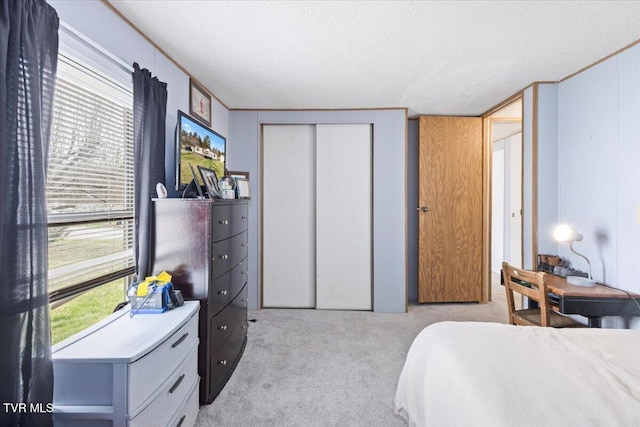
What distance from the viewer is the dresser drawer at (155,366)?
1.18m

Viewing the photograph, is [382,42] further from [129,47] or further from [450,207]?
[450,207]

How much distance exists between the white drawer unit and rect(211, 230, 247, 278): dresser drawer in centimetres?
49

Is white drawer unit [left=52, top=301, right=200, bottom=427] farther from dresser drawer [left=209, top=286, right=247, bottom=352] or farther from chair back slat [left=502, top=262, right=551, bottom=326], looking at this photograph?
chair back slat [left=502, top=262, right=551, bottom=326]

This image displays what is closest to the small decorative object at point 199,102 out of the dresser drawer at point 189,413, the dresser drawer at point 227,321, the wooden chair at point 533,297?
the dresser drawer at point 227,321

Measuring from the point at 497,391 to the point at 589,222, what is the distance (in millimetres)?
2207

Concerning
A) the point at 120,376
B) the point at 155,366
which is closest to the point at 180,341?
the point at 155,366

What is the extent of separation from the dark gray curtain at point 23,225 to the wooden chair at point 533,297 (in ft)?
8.72

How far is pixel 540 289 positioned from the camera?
1.86 metres

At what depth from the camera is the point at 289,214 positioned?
3594mm

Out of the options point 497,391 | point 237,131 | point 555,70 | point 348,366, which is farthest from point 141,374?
point 555,70

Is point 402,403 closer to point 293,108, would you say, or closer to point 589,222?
point 589,222

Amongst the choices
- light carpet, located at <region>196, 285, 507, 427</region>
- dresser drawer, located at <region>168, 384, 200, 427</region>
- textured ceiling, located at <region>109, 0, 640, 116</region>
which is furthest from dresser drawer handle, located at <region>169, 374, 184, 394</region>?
textured ceiling, located at <region>109, 0, 640, 116</region>

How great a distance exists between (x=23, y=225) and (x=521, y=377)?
6.55 feet

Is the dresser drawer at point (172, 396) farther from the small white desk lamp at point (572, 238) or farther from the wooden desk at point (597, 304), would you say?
the small white desk lamp at point (572, 238)
